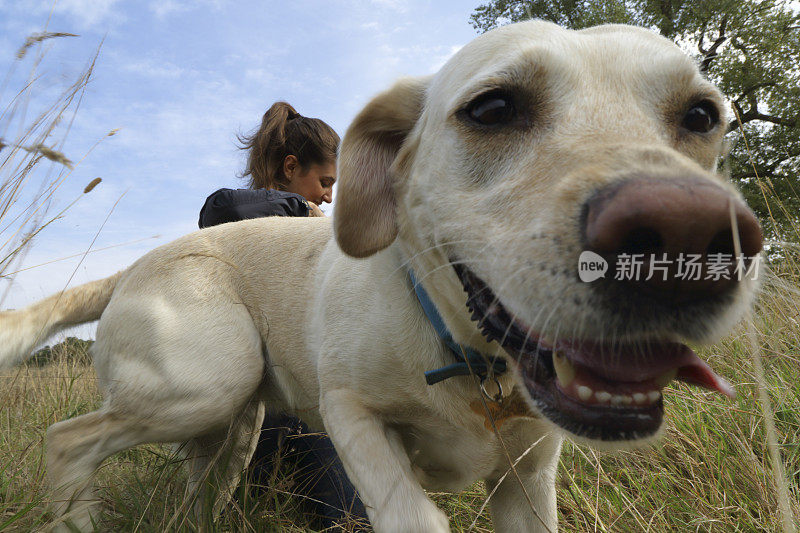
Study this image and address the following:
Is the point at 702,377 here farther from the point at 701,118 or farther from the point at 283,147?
the point at 283,147

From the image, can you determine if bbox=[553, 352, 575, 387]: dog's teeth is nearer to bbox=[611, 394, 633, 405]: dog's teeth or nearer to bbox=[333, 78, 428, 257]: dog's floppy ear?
bbox=[611, 394, 633, 405]: dog's teeth

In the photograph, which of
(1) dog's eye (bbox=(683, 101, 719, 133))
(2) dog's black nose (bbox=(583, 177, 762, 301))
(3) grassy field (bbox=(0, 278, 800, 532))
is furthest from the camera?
(3) grassy field (bbox=(0, 278, 800, 532))

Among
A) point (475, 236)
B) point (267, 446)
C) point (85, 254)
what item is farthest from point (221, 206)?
point (475, 236)

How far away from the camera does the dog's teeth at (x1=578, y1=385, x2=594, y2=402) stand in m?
1.18

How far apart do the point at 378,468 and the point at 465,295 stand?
586mm

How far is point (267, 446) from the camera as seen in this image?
11.8 feet

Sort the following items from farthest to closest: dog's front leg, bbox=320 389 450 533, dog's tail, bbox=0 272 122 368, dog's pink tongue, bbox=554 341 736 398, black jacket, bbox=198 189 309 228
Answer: black jacket, bbox=198 189 309 228 → dog's tail, bbox=0 272 122 368 → dog's front leg, bbox=320 389 450 533 → dog's pink tongue, bbox=554 341 736 398

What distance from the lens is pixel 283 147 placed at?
15.4 feet

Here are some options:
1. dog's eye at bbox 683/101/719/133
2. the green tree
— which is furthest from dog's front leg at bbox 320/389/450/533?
the green tree

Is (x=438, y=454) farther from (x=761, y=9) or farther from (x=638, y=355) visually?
Answer: (x=761, y=9)

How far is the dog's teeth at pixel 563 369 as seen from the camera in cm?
121

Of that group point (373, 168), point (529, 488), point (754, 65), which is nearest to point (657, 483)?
point (529, 488)

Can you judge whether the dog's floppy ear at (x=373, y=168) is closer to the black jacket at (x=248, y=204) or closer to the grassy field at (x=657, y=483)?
the grassy field at (x=657, y=483)

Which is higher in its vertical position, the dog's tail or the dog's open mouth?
the dog's open mouth
